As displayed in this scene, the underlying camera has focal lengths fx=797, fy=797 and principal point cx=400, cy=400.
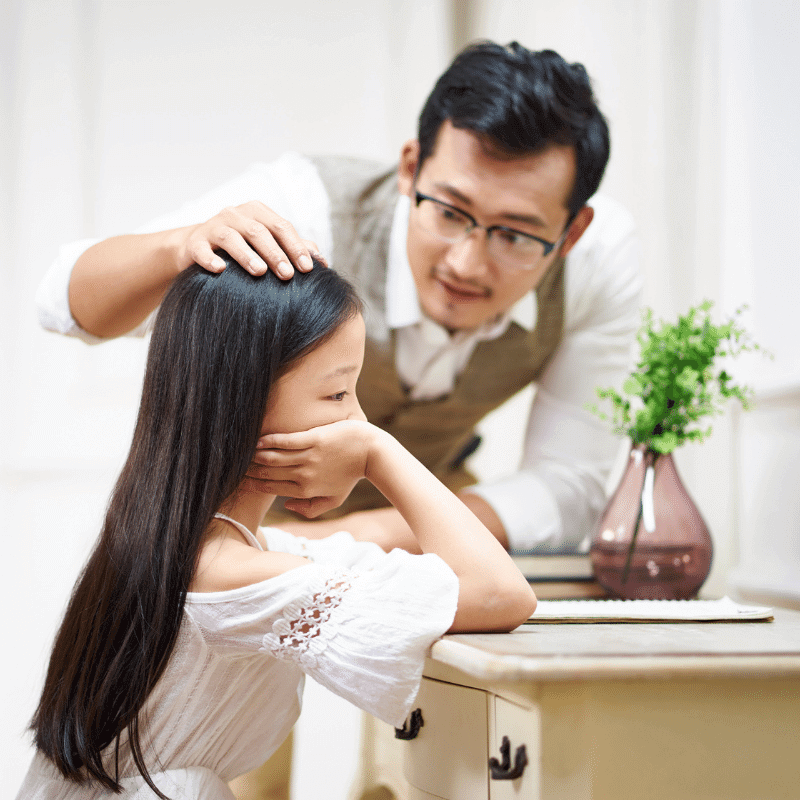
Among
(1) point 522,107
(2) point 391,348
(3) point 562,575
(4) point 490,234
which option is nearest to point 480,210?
(4) point 490,234

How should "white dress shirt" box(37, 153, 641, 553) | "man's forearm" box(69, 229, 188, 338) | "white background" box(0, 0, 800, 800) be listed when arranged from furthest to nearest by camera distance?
"white background" box(0, 0, 800, 800) < "white dress shirt" box(37, 153, 641, 553) < "man's forearm" box(69, 229, 188, 338)

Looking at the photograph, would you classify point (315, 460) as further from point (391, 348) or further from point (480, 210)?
point (391, 348)

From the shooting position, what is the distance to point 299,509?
77 centimetres

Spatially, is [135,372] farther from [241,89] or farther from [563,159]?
[563,159]

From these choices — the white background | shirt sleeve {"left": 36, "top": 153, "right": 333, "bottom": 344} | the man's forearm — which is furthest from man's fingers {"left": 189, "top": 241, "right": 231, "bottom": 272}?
the white background

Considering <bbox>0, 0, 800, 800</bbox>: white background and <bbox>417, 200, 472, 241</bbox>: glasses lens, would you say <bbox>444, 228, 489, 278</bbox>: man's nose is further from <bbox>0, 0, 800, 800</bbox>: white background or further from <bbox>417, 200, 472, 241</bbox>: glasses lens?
<bbox>0, 0, 800, 800</bbox>: white background

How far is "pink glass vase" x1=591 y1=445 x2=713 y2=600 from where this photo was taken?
110 cm

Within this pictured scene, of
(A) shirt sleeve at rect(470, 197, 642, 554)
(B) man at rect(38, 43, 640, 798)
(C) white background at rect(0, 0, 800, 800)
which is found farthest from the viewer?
(C) white background at rect(0, 0, 800, 800)

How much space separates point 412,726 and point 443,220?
0.71 meters

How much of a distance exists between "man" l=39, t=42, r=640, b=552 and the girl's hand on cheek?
0.04ft

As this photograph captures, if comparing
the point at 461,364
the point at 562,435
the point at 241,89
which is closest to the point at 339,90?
the point at 241,89

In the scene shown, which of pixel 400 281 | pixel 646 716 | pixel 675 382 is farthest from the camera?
pixel 400 281

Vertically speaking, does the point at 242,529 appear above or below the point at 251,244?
below

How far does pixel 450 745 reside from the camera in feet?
2.45
